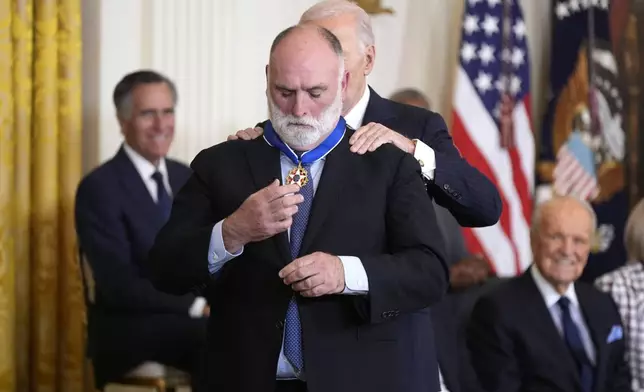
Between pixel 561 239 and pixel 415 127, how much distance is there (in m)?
1.62

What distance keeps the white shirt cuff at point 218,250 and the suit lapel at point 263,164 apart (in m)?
0.11

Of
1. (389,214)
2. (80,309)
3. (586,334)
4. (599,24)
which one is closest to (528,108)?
(599,24)

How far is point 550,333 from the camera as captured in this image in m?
4.12

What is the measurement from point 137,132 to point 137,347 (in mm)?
1025

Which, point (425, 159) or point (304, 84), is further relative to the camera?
point (425, 159)

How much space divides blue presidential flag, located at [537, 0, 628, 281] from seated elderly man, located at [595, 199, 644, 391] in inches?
72.2

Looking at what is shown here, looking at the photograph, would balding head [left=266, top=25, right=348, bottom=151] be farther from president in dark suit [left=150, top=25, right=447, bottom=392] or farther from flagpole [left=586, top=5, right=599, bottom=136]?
flagpole [left=586, top=5, right=599, bottom=136]

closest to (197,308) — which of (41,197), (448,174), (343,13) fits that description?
(41,197)

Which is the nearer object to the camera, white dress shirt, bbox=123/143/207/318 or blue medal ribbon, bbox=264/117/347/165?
blue medal ribbon, bbox=264/117/347/165

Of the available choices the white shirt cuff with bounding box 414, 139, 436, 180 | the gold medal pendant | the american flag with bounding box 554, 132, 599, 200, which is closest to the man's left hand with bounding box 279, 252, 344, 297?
the gold medal pendant

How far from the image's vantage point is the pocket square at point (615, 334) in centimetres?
427

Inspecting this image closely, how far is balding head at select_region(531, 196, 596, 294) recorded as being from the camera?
14.1 ft

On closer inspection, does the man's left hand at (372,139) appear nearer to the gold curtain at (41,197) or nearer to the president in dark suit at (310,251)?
the president in dark suit at (310,251)

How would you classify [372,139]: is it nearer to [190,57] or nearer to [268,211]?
[268,211]
